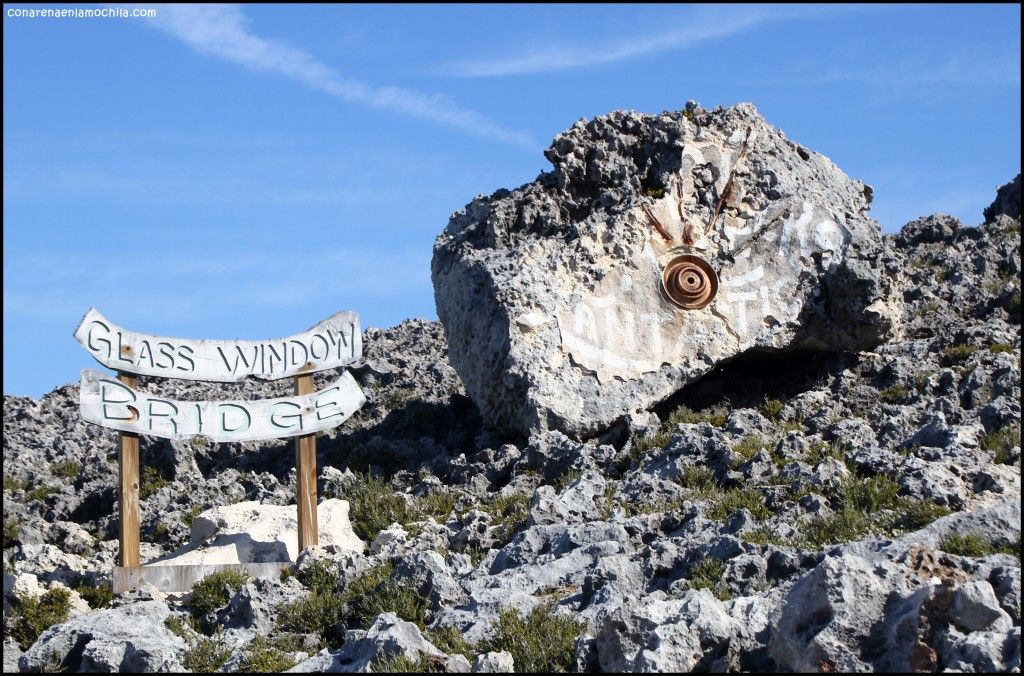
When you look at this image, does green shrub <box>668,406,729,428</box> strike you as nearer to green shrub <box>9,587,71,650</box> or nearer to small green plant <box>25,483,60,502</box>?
green shrub <box>9,587,71,650</box>

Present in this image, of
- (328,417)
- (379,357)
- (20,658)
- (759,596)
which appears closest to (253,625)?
(20,658)

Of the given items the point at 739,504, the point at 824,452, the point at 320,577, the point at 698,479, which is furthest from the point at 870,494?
the point at 320,577

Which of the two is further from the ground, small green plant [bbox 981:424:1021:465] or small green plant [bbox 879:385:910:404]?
small green plant [bbox 879:385:910:404]

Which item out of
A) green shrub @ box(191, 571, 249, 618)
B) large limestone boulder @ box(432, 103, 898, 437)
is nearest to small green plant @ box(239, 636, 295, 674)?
green shrub @ box(191, 571, 249, 618)

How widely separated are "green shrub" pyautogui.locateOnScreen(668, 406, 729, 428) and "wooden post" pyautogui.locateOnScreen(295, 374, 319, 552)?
14.9 ft

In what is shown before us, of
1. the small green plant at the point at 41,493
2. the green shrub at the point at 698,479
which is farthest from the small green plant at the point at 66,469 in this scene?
the green shrub at the point at 698,479

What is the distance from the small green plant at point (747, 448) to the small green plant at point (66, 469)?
28.7ft

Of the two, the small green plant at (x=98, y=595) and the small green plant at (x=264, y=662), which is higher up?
the small green plant at (x=98, y=595)

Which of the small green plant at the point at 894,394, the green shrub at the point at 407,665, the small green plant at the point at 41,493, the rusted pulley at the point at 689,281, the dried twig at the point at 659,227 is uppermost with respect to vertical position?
the dried twig at the point at 659,227

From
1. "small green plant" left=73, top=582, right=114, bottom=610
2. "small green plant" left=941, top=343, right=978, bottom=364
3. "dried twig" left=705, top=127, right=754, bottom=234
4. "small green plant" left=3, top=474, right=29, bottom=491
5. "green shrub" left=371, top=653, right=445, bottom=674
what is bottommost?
"green shrub" left=371, top=653, right=445, bottom=674

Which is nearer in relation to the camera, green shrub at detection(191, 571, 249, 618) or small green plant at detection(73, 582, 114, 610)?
green shrub at detection(191, 571, 249, 618)

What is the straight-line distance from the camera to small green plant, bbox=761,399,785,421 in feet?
55.6

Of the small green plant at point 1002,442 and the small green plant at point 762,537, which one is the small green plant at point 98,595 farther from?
the small green plant at point 1002,442

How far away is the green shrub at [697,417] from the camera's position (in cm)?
1691
